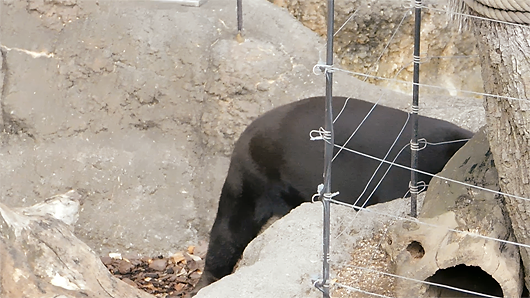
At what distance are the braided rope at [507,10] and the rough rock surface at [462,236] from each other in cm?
78

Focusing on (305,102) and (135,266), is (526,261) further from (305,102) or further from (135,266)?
(135,266)

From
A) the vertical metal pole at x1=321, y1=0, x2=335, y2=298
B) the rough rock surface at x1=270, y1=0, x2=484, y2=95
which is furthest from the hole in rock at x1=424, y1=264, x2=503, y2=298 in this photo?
the rough rock surface at x1=270, y1=0, x2=484, y2=95

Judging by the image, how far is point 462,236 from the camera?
2719mm

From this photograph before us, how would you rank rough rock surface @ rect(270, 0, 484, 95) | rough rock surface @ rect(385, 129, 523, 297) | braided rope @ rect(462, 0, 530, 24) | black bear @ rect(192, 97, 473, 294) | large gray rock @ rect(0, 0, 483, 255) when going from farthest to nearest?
1. rough rock surface @ rect(270, 0, 484, 95)
2. large gray rock @ rect(0, 0, 483, 255)
3. black bear @ rect(192, 97, 473, 294)
4. rough rock surface @ rect(385, 129, 523, 297)
5. braided rope @ rect(462, 0, 530, 24)

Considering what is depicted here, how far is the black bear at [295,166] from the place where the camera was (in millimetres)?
4324

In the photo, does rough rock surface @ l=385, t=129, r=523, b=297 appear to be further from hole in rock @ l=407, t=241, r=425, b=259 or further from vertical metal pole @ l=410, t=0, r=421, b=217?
vertical metal pole @ l=410, t=0, r=421, b=217

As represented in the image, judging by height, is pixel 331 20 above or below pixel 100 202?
above

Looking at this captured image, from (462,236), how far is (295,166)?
181 centimetres

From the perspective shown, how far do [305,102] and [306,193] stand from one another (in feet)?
1.95

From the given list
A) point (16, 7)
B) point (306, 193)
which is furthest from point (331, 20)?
point (16, 7)

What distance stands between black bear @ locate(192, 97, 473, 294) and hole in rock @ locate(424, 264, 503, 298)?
4.34 feet

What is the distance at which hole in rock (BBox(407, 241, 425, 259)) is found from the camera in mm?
2900

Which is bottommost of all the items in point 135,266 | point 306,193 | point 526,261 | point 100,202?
point 135,266

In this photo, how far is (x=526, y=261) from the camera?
2.65 meters
